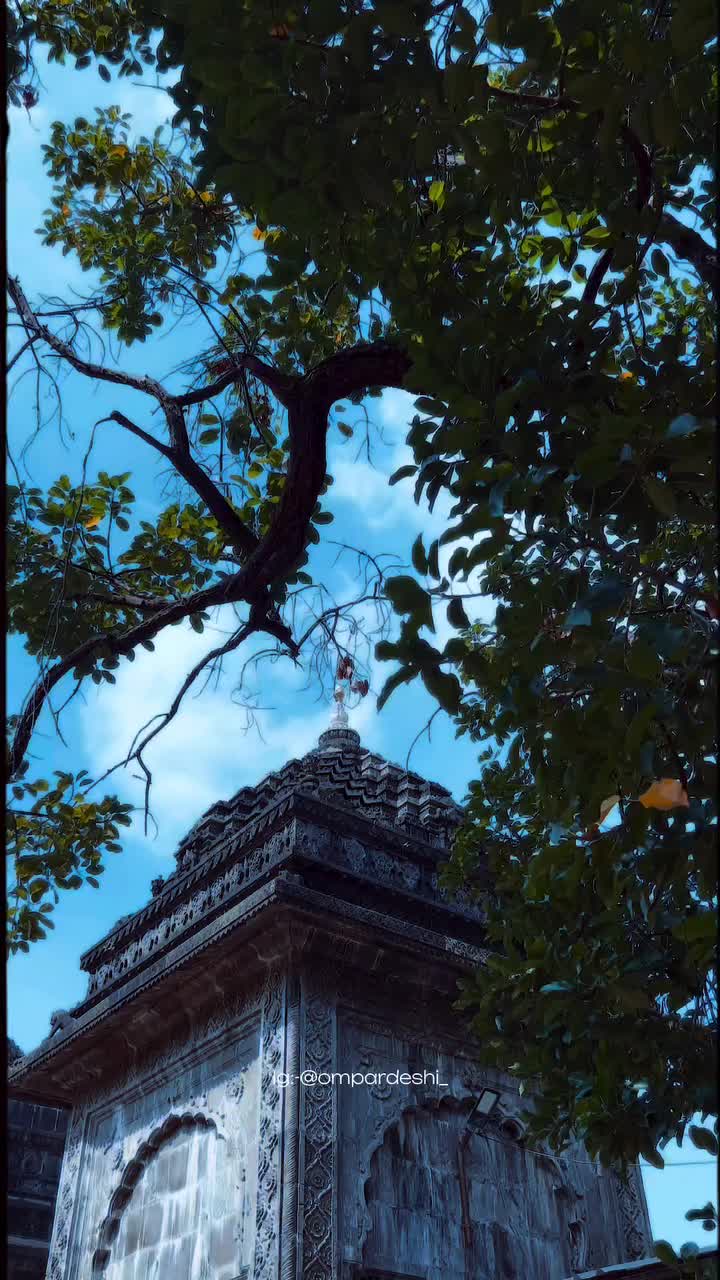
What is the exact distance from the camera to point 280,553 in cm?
540

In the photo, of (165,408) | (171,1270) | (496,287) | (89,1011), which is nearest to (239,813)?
(89,1011)

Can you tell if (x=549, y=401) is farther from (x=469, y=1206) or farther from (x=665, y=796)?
(x=469, y=1206)

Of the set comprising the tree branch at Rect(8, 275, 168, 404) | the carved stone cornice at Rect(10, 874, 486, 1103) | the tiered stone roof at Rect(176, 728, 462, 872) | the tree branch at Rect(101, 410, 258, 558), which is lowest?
the carved stone cornice at Rect(10, 874, 486, 1103)

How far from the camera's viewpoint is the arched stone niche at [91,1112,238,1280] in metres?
8.28

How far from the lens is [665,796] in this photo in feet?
10.6

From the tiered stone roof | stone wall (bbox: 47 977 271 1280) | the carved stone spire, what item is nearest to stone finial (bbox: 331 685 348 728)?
the carved stone spire

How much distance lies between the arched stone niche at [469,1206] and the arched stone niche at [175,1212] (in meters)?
1.16

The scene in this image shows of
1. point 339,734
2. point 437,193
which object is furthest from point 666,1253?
point 339,734

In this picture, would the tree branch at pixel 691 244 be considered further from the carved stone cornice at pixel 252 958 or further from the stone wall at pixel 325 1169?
the stone wall at pixel 325 1169

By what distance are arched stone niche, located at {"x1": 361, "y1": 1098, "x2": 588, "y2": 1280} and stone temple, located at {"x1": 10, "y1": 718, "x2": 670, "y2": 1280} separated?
0.02 metres

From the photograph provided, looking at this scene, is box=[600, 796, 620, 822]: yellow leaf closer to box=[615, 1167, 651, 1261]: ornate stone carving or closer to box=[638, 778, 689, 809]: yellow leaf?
box=[638, 778, 689, 809]: yellow leaf

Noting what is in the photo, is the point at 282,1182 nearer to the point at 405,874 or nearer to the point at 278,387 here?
the point at 405,874

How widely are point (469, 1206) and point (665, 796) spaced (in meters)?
7.03

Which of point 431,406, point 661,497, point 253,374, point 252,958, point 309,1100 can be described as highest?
point 253,374
